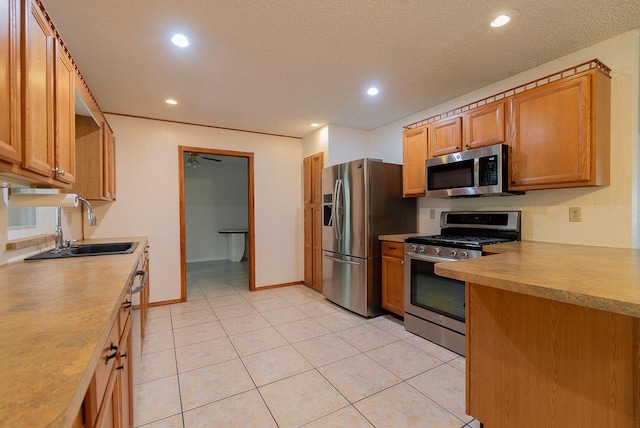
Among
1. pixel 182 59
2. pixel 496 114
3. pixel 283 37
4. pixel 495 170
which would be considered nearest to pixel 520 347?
pixel 495 170

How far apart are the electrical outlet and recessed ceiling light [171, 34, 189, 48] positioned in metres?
3.16

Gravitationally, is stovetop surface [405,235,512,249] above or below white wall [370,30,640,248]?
below

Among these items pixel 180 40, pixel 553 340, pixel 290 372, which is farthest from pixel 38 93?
pixel 553 340

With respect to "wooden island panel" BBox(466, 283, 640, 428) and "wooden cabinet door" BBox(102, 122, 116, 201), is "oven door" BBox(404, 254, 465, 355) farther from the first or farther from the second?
"wooden cabinet door" BBox(102, 122, 116, 201)

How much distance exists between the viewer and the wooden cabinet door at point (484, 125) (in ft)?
7.75

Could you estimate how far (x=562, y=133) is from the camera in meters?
2.00

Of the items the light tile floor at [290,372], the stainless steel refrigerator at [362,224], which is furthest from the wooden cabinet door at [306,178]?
the light tile floor at [290,372]

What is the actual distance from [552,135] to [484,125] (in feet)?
1.75

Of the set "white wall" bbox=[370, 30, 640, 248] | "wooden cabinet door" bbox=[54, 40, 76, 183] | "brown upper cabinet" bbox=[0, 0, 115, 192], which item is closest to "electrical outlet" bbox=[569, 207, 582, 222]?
"white wall" bbox=[370, 30, 640, 248]

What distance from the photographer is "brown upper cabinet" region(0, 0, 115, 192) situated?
0.99 meters

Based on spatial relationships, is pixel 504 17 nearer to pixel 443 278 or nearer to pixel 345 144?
pixel 443 278

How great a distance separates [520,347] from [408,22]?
1990 mm

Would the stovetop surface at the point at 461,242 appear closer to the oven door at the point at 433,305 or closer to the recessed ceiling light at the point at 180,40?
the oven door at the point at 433,305

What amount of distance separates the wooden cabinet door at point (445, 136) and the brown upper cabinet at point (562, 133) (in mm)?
469
